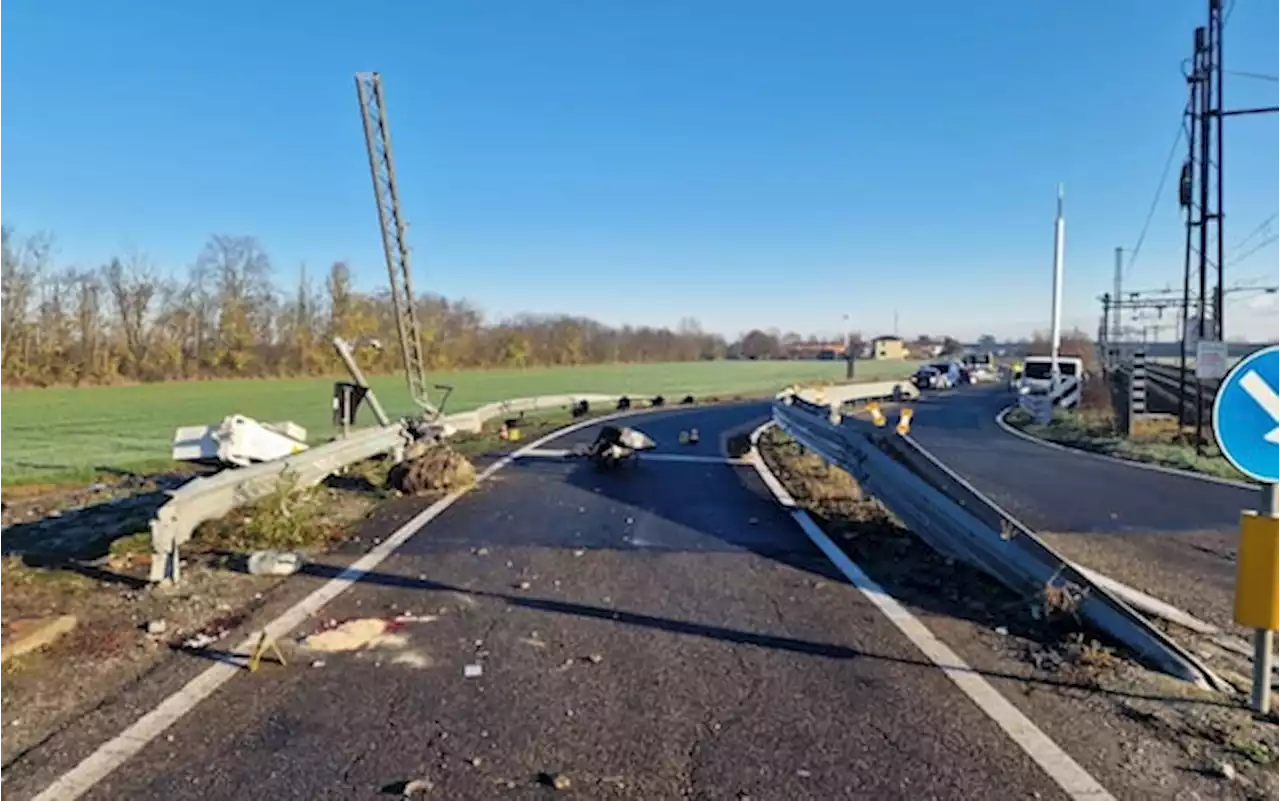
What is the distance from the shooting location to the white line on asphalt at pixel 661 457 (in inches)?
599

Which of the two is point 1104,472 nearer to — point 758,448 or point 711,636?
point 758,448

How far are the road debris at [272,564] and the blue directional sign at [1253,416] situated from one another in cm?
597

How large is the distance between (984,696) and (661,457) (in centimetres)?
1143

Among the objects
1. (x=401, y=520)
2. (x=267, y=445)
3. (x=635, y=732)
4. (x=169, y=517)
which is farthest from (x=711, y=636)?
(x=267, y=445)

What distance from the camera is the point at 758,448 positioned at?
17.2 m

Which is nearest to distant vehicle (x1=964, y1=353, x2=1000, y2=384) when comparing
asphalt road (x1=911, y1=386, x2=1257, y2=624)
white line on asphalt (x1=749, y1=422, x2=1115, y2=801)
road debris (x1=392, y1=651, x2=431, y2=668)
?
asphalt road (x1=911, y1=386, x2=1257, y2=624)

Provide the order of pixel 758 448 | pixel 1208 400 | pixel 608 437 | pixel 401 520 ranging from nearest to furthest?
1. pixel 401 520
2. pixel 608 437
3. pixel 758 448
4. pixel 1208 400

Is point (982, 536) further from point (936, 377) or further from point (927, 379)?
point (936, 377)

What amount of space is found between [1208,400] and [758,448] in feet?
43.0

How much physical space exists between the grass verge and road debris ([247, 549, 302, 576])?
11.8 meters

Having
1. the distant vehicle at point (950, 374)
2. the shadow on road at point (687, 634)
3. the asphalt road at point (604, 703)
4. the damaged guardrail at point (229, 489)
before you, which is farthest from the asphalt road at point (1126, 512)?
the distant vehicle at point (950, 374)

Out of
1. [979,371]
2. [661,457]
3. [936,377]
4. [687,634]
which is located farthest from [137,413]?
[979,371]

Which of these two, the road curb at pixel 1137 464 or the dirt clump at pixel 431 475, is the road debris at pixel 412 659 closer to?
the dirt clump at pixel 431 475

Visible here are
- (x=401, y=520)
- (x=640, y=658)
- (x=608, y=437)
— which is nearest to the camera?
(x=640, y=658)
